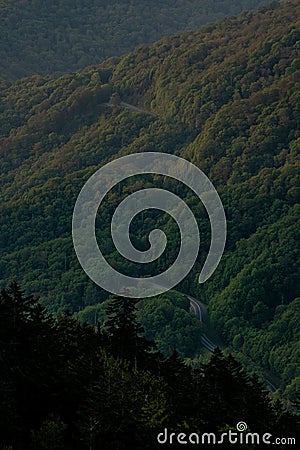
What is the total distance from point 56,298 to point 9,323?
95.2 meters

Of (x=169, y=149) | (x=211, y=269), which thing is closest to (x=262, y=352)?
(x=211, y=269)

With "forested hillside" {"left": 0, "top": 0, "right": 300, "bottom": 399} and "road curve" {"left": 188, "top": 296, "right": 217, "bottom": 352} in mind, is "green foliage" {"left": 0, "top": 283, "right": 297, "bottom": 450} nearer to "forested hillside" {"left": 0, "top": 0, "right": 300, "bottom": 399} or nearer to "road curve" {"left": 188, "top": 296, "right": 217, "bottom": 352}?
"forested hillside" {"left": 0, "top": 0, "right": 300, "bottom": 399}

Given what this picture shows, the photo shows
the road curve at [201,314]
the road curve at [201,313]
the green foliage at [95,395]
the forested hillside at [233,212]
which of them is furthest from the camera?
the forested hillside at [233,212]

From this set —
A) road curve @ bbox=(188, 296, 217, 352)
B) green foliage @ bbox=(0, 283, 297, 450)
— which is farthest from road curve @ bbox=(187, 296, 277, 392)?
green foliage @ bbox=(0, 283, 297, 450)

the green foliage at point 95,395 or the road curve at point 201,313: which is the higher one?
the road curve at point 201,313

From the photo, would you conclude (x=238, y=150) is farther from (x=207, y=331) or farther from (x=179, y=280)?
(x=207, y=331)

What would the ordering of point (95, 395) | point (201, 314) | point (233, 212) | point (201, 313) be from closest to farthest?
point (95, 395)
point (201, 314)
point (201, 313)
point (233, 212)

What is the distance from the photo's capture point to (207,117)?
19462 cm

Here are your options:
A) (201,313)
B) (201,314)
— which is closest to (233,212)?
(201,313)

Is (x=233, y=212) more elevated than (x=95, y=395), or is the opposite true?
(x=233, y=212)

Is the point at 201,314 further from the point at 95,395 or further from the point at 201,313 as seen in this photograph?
the point at 95,395

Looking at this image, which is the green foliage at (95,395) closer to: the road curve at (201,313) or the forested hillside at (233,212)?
the forested hillside at (233,212)

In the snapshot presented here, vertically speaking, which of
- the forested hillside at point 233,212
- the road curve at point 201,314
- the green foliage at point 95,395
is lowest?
the green foliage at point 95,395

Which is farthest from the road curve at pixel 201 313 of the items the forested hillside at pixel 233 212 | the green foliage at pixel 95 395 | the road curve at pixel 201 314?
the green foliage at pixel 95 395
